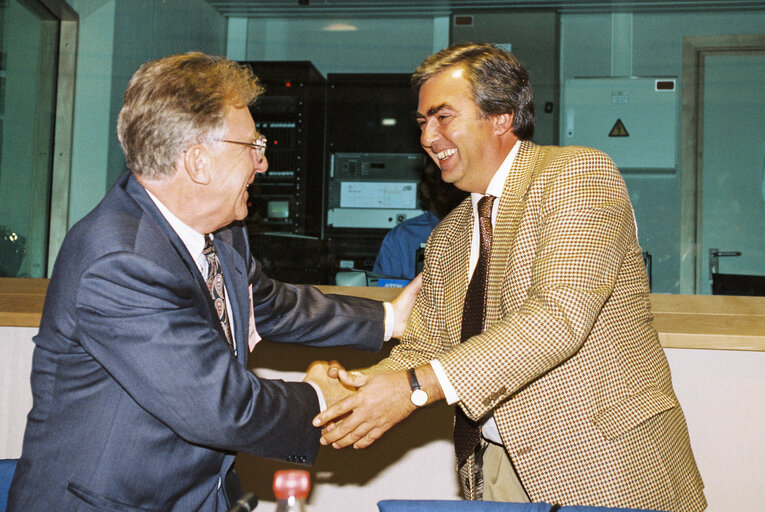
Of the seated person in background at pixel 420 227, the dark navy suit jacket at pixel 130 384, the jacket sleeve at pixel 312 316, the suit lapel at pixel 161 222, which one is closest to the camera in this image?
the dark navy suit jacket at pixel 130 384

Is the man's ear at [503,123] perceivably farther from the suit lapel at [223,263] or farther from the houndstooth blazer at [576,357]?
the suit lapel at [223,263]

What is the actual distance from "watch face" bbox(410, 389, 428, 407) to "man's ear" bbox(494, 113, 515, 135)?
28.4 inches

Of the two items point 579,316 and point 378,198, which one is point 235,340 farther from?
point 378,198

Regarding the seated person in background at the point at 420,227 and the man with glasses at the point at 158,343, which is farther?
the seated person in background at the point at 420,227

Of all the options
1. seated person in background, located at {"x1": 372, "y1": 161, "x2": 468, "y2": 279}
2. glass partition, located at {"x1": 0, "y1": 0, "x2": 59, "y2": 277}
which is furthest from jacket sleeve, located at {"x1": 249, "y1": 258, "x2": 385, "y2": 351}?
glass partition, located at {"x1": 0, "y1": 0, "x2": 59, "y2": 277}

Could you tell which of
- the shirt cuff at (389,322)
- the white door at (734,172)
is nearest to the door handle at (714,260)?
the white door at (734,172)

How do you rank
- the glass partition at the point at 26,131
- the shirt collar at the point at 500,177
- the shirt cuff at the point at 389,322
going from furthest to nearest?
1. the glass partition at the point at 26,131
2. the shirt cuff at the point at 389,322
3. the shirt collar at the point at 500,177

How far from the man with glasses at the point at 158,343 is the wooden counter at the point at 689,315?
95cm

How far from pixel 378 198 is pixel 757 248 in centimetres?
317

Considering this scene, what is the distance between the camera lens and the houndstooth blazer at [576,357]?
140cm

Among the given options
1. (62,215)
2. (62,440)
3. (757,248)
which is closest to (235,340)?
Answer: (62,440)

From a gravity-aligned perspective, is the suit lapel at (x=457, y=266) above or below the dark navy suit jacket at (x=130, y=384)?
above

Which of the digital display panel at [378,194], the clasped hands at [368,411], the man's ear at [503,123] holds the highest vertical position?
the digital display panel at [378,194]

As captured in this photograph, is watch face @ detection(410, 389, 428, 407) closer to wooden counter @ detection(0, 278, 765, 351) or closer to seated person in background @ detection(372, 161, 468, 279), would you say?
wooden counter @ detection(0, 278, 765, 351)
